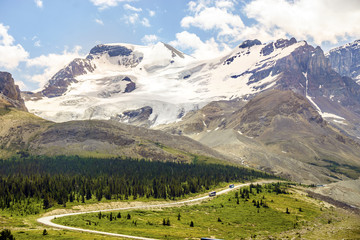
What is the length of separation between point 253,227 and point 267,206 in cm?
2502

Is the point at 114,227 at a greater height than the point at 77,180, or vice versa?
the point at 77,180

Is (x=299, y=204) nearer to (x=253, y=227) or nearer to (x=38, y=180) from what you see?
(x=253, y=227)

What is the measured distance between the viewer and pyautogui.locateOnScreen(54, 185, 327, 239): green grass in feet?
263

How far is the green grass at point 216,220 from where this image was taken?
80.1 metres

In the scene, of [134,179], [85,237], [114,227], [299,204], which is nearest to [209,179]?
[134,179]

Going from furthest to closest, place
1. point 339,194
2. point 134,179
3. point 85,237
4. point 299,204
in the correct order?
point 339,194
point 134,179
point 299,204
point 85,237

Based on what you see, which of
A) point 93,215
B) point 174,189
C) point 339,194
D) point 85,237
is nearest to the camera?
point 85,237

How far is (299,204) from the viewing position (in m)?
135

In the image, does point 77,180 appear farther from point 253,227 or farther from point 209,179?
point 253,227

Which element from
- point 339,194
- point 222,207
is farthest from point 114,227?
point 339,194

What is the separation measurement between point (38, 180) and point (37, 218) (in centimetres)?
4481

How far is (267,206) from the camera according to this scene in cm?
12031

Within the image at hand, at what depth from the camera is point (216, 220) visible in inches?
3952

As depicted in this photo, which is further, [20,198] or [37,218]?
[20,198]
